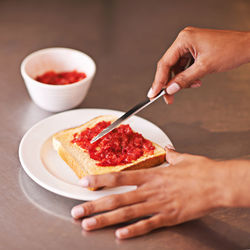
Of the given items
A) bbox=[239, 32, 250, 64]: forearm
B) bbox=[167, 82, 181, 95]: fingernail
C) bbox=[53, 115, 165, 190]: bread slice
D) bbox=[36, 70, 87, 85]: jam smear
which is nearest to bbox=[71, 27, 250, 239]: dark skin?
bbox=[53, 115, 165, 190]: bread slice

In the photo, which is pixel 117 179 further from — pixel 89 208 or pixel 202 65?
pixel 202 65

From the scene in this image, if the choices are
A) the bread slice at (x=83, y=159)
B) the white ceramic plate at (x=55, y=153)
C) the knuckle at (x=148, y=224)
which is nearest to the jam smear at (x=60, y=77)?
the white ceramic plate at (x=55, y=153)

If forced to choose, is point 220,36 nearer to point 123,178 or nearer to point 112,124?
point 112,124

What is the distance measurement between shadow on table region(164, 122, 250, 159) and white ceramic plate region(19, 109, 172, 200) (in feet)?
0.37

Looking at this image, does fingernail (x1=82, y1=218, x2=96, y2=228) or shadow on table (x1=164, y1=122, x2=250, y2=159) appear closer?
fingernail (x1=82, y1=218, x2=96, y2=228)

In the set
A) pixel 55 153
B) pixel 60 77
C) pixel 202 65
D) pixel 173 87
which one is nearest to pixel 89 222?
pixel 55 153

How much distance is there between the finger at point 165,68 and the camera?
157 centimetres

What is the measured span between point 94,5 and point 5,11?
→ 0.54 m

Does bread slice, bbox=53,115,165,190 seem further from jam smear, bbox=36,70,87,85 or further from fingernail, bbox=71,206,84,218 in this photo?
jam smear, bbox=36,70,87,85

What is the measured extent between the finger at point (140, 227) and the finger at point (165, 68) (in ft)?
1.73

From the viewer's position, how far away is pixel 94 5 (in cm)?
268

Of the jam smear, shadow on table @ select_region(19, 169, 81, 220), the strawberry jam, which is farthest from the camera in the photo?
the jam smear

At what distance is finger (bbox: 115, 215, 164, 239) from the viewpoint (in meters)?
1.19

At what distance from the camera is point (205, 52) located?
153 centimetres
